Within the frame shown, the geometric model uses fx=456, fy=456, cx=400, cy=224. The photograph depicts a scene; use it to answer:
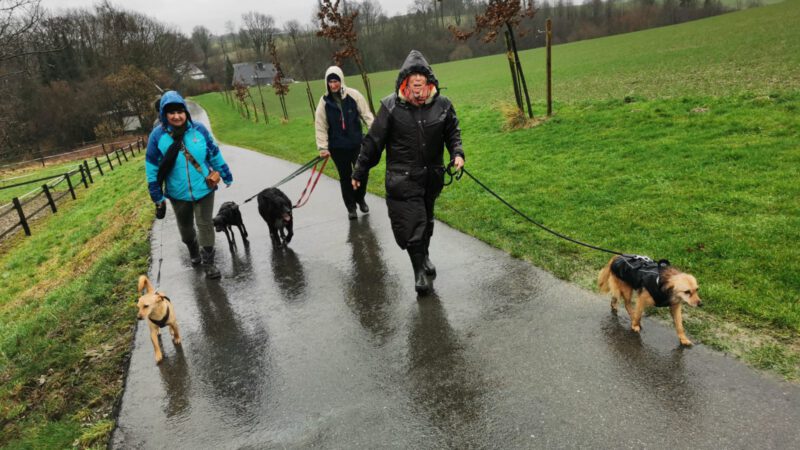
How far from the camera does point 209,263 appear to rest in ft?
20.5

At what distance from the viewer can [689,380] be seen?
3252mm

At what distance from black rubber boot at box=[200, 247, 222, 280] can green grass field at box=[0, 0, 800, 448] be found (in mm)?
969

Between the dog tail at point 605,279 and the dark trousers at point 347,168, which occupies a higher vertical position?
the dark trousers at point 347,168

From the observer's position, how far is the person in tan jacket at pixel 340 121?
6.95m

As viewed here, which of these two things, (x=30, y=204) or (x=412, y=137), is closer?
(x=412, y=137)

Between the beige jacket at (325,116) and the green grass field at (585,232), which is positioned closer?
the green grass field at (585,232)

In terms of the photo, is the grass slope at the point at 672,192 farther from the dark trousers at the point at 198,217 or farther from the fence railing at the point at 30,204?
the fence railing at the point at 30,204

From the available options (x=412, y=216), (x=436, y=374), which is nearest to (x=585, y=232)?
(x=412, y=216)

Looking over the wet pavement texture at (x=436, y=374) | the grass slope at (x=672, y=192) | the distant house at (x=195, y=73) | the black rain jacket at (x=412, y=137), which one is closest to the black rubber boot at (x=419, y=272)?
the wet pavement texture at (x=436, y=374)

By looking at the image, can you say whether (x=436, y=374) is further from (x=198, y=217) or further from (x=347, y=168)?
(x=347, y=168)

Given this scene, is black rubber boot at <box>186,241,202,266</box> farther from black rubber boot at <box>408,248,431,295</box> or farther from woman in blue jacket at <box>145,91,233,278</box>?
black rubber boot at <box>408,248,431,295</box>

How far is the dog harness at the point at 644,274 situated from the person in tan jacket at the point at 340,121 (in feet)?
13.5

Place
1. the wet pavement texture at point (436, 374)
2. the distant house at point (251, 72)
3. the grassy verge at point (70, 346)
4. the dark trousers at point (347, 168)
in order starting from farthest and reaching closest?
the distant house at point (251, 72) < the dark trousers at point (347, 168) < the grassy verge at point (70, 346) < the wet pavement texture at point (436, 374)

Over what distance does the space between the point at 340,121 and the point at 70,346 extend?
179 inches
